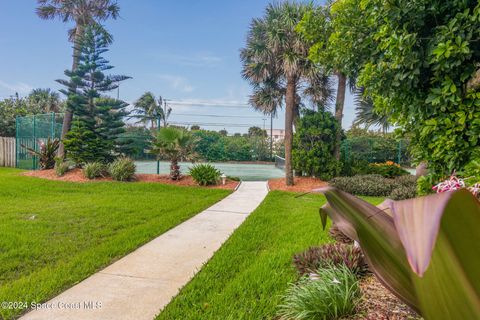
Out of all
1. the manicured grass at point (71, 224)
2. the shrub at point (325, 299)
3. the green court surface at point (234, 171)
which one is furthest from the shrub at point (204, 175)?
the shrub at point (325, 299)

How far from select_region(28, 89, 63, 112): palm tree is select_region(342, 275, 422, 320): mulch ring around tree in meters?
30.9

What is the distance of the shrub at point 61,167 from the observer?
397 inches

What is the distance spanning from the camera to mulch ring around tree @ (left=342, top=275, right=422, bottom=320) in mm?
1921

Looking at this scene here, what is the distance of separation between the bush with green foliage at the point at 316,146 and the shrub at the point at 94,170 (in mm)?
6581

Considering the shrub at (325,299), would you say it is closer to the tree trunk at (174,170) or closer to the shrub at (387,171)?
the tree trunk at (174,170)

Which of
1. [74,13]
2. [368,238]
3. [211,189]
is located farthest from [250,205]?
[74,13]

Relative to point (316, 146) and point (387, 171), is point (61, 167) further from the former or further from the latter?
point (387, 171)

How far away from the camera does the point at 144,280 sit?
10.1ft

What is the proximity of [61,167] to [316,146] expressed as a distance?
28.4 ft

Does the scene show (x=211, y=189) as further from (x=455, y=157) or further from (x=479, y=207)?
(x=479, y=207)

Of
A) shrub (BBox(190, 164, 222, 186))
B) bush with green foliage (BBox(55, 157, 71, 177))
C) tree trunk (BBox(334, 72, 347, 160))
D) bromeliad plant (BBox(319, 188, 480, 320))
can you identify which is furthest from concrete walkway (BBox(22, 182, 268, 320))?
tree trunk (BBox(334, 72, 347, 160))

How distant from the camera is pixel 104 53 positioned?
35.5 feet

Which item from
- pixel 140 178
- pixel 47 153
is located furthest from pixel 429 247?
pixel 47 153

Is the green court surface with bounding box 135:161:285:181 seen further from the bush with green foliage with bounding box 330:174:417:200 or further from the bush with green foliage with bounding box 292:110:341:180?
the bush with green foliage with bounding box 330:174:417:200
